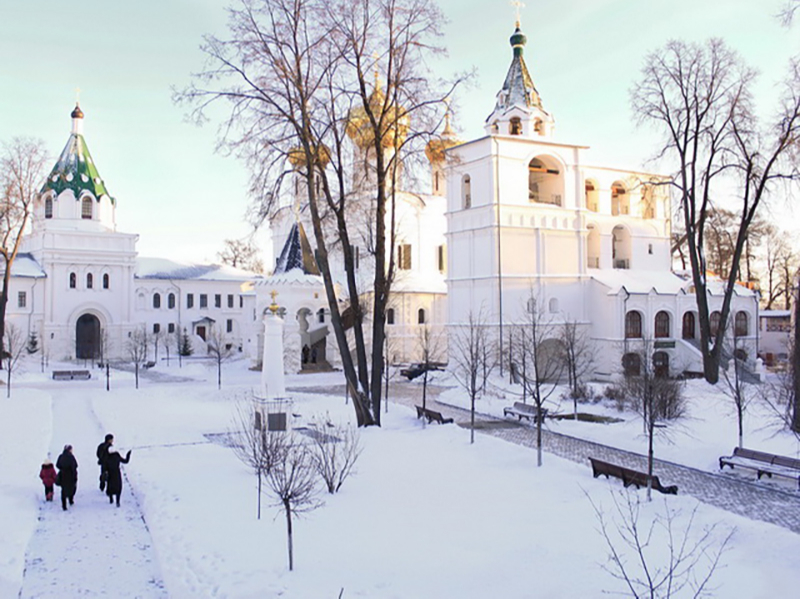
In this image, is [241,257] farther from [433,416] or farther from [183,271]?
[433,416]

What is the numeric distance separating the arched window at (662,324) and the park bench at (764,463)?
1946 cm

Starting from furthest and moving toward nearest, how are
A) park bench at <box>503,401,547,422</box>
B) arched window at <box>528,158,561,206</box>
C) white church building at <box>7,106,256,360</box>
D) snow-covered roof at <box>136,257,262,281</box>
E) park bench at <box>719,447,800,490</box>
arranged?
snow-covered roof at <box>136,257,262,281</box>, white church building at <box>7,106,256,360</box>, arched window at <box>528,158,561,206</box>, park bench at <box>503,401,547,422</box>, park bench at <box>719,447,800,490</box>

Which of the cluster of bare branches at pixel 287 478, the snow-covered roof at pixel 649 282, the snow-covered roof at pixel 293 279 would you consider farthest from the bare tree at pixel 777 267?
the cluster of bare branches at pixel 287 478

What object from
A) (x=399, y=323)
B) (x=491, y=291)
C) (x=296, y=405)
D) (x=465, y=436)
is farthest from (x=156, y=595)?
(x=399, y=323)

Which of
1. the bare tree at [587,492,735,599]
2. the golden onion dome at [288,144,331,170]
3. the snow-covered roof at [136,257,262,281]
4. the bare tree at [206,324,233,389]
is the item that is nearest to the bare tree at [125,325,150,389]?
the bare tree at [206,324,233,389]

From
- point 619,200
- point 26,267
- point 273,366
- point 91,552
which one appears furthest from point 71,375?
point 619,200

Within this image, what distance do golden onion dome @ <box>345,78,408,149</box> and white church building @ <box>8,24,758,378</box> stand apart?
98 centimetres

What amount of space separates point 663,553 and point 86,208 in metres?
45.0

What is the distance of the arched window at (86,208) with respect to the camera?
45.4 m

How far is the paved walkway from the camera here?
35.8ft

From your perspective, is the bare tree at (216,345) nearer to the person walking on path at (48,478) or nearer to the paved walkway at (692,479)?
the paved walkway at (692,479)

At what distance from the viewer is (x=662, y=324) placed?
3259 cm

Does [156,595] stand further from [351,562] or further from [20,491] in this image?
[20,491]

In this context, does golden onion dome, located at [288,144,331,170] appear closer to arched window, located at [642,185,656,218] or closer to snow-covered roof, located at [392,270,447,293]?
snow-covered roof, located at [392,270,447,293]
